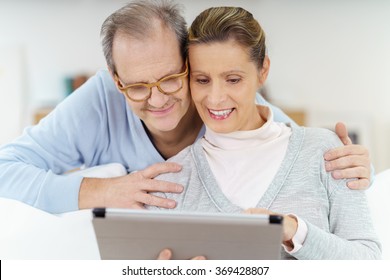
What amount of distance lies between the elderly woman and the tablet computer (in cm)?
10

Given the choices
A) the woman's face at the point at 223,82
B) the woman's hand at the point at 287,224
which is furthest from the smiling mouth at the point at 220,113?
the woman's hand at the point at 287,224

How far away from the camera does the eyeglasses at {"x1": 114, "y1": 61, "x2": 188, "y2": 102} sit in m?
0.97

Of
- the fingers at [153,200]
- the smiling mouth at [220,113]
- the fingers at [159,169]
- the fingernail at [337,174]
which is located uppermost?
the smiling mouth at [220,113]

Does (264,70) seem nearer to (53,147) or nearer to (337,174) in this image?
(337,174)

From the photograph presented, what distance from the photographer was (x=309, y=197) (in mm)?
960

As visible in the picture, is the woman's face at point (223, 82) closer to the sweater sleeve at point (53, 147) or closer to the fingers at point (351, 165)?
the fingers at point (351, 165)

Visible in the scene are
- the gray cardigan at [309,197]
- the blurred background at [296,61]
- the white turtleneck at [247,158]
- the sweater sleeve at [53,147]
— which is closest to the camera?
the gray cardigan at [309,197]

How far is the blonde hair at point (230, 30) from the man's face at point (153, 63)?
4 cm

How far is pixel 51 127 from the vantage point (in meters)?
1.19

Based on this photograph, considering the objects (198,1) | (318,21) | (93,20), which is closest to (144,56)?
(198,1)

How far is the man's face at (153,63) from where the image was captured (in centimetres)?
96

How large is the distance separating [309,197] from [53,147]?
0.56 m

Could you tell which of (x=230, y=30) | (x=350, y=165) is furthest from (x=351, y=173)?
(x=230, y=30)

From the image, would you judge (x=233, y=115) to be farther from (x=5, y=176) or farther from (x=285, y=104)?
(x=285, y=104)
